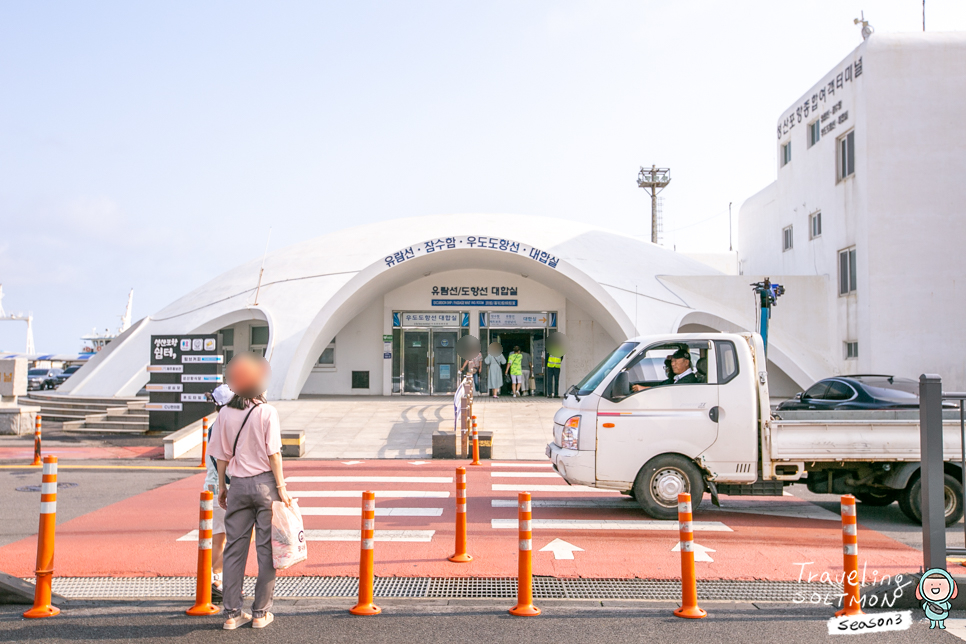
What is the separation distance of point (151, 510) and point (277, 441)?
16.9 feet

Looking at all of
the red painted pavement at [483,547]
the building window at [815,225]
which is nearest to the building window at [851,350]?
the building window at [815,225]

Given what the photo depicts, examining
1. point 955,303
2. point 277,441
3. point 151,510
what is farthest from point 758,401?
point 955,303

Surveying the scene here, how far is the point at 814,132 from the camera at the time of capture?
24.8 m

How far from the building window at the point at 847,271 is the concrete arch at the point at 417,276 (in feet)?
23.3

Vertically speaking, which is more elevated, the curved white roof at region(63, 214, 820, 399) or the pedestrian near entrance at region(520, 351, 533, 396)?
the curved white roof at region(63, 214, 820, 399)

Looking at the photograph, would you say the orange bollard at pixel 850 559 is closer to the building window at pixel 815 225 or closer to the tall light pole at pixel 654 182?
the building window at pixel 815 225

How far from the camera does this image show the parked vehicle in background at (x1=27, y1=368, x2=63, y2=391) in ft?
151

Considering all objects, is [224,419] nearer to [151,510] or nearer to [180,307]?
[151,510]

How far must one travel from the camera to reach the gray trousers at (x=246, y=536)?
5.05 meters

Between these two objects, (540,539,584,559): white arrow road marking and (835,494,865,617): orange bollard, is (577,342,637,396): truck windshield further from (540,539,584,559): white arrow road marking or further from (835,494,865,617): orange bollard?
(835,494,865,617): orange bollard

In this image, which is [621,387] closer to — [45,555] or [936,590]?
[936,590]

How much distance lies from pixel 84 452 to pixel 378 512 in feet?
30.4

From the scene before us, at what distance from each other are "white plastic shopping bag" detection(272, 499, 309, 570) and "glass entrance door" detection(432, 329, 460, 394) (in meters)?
21.3

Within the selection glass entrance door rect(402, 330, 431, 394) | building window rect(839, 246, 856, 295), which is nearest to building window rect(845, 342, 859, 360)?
building window rect(839, 246, 856, 295)
